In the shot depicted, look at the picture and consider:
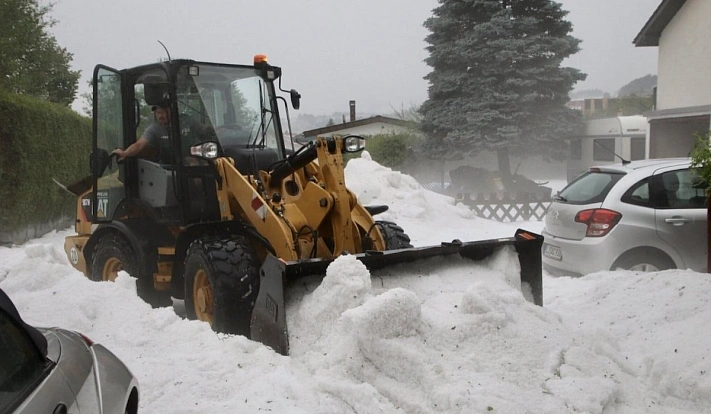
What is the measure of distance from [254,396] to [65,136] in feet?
38.6

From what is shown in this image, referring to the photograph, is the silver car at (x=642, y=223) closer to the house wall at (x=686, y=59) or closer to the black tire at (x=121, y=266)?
the black tire at (x=121, y=266)

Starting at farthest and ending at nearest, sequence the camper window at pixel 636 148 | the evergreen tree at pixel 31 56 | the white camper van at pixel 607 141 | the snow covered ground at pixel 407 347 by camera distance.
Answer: the white camper van at pixel 607 141
the camper window at pixel 636 148
the evergreen tree at pixel 31 56
the snow covered ground at pixel 407 347

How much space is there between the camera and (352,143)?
17.3 ft

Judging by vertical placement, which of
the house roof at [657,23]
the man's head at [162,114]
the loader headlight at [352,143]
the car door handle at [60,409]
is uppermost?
the house roof at [657,23]

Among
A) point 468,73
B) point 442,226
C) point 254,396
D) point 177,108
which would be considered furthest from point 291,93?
point 468,73

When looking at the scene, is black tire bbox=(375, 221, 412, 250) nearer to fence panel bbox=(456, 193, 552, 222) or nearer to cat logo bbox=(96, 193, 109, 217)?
cat logo bbox=(96, 193, 109, 217)

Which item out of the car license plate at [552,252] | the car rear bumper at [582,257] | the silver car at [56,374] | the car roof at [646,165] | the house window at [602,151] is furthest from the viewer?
the house window at [602,151]

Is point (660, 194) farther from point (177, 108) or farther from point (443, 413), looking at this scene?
point (177, 108)

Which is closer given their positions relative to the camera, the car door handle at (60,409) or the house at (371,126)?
the car door handle at (60,409)

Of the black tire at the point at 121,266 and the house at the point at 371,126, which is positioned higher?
the house at the point at 371,126

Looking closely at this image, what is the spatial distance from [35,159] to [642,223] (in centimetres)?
1027

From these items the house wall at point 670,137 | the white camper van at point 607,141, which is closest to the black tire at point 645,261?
the house wall at point 670,137

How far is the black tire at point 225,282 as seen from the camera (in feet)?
16.4

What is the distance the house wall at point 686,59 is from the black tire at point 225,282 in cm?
1340
